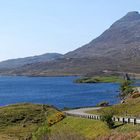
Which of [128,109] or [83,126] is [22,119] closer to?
[83,126]

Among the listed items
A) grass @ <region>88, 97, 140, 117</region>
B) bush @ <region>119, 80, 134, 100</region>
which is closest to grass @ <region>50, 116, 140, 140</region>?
grass @ <region>88, 97, 140, 117</region>

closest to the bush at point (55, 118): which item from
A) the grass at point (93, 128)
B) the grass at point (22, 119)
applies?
the grass at point (93, 128)

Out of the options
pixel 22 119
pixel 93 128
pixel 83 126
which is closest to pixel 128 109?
pixel 83 126

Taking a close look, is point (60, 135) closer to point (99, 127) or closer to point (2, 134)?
point (99, 127)

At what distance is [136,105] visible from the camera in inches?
3688

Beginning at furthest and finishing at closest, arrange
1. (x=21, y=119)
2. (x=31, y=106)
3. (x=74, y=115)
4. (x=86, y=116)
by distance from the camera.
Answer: (x=31, y=106) < (x=21, y=119) < (x=74, y=115) < (x=86, y=116)

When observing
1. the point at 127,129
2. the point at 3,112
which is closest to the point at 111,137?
the point at 127,129

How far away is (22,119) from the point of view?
10288 cm

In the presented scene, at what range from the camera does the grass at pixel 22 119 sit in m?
91.3

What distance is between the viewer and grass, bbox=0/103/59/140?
9134 cm

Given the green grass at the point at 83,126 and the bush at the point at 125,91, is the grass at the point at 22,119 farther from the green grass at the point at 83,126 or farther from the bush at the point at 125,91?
the bush at the point at 125,91

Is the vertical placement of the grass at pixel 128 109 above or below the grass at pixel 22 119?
above

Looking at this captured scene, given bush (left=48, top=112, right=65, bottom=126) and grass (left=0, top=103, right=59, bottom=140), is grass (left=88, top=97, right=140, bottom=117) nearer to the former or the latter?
bush (left=48, top=112, right=65, bottom=126)

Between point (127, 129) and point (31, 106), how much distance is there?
169 ft
